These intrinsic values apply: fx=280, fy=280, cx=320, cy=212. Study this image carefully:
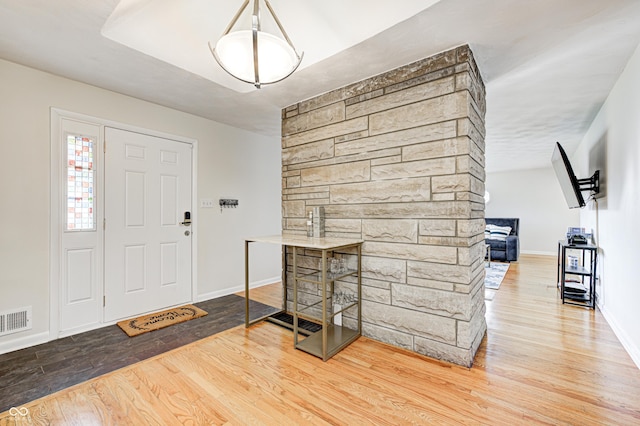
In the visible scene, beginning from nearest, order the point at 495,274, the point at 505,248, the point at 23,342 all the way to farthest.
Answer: the point at 23,342, the point at 495,274, the point at 505,248

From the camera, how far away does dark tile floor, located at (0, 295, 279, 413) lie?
5.82 ft

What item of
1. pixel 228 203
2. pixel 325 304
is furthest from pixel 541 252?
pixel 228 203

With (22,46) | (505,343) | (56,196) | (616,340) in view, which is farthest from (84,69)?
(616,340)

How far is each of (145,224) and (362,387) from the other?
2679mm

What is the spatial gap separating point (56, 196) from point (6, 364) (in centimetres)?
131

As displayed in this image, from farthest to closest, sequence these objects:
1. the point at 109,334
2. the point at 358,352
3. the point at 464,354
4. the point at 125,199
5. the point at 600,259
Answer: the point at 600,259 < the point at 125,199 < the point at 109,334 < the point at 358,352 < the point at 464,354

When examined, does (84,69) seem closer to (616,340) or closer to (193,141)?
(193,141)

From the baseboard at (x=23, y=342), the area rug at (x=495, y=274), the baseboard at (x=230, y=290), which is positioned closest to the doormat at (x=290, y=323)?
the baseboard at (x=230, y=290)

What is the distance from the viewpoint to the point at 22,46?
2.03 m

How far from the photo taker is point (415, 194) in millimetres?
2184

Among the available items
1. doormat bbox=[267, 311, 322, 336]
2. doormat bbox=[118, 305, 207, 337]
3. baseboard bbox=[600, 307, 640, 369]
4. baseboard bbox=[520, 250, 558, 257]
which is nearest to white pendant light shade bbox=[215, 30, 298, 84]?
doormat bbox=[267, 311, 322, 336]

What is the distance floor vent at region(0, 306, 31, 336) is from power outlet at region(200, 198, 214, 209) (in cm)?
176

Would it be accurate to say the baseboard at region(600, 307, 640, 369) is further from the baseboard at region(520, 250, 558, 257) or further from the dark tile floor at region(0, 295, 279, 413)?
the baseboard at region(520, 250, 558, 257)

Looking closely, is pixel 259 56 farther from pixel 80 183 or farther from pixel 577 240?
pixel 577 240
